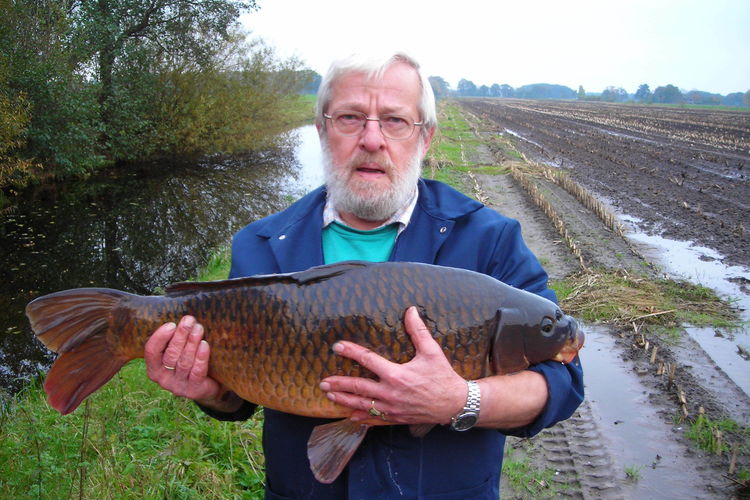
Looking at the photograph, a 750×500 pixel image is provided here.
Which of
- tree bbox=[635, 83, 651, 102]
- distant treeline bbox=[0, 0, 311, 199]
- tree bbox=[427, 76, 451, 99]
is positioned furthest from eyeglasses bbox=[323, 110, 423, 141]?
tree bbox=[635, 83, 651, 102]

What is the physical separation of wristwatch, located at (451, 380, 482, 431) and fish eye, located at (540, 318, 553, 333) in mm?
336

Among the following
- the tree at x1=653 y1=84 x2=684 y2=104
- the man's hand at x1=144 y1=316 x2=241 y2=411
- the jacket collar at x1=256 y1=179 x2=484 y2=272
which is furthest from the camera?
the tree at x1=653 y1=84 x2=684 y2=104

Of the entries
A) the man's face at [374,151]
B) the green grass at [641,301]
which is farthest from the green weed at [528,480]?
the green grass at [641,301]

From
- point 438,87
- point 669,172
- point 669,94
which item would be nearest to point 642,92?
point 669,94

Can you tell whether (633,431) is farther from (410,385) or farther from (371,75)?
(371,75)

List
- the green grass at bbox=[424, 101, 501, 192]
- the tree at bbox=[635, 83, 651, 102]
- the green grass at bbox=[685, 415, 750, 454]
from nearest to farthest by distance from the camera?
the green grass at bbox=[685, 415, 750, 454] → the green grass at bbox=[424, 101, 501, 192] → the tree at bbox=[635, 83, 651, 102]

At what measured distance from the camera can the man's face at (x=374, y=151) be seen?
2.26 meters

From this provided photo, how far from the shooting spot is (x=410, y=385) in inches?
69.3

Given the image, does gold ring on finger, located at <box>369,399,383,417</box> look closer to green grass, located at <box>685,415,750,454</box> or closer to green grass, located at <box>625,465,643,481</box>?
green grass, located at <box>625,465,643,481</box>

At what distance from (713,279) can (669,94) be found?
132 metres

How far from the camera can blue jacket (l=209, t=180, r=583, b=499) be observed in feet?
6.40

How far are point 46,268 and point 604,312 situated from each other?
9.69 meters

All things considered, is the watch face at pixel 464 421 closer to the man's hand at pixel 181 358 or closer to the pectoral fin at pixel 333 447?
the pectoral fin at pixel 333 447

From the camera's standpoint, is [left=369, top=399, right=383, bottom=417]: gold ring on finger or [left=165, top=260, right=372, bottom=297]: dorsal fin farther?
[left=165, top=260, right=372, bottom=297]: dorsal fin
